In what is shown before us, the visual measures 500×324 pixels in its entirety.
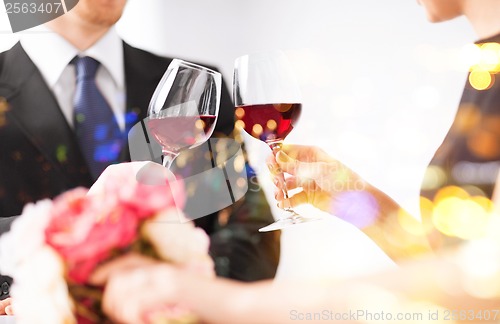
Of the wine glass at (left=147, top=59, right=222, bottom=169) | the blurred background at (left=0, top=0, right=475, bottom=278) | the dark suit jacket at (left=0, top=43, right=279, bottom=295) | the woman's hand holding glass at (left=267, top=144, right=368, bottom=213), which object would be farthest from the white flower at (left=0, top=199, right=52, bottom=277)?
the blurred background at (left=0, top=0, right=475, bottom=278)

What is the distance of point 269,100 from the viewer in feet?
2.63

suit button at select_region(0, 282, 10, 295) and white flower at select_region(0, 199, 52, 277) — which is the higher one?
white flower at select_region(0, 199, 52, 277)

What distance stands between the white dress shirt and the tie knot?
0.01 metres

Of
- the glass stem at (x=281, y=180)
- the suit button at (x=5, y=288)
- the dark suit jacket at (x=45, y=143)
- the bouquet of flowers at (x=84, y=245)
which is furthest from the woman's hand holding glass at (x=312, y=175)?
the suit button at (x=5, y=288)

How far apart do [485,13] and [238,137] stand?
0.64 metres

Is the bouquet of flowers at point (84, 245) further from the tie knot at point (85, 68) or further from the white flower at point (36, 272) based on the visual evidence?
the tie knot at point (85, 68)

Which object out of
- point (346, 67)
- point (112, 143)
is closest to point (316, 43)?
point (346, 67)

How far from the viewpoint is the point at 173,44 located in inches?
52.2

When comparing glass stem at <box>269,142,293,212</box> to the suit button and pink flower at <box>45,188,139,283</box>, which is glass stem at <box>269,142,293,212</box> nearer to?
pink flower at <box>45,188,139,283</box>

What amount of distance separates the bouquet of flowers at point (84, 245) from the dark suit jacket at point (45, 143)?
27.6 inches

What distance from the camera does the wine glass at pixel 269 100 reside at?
0.79m

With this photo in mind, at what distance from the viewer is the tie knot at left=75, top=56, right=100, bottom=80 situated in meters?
1.20

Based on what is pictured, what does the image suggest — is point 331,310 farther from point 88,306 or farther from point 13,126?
point 13,126

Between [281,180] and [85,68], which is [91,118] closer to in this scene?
[85,68]
